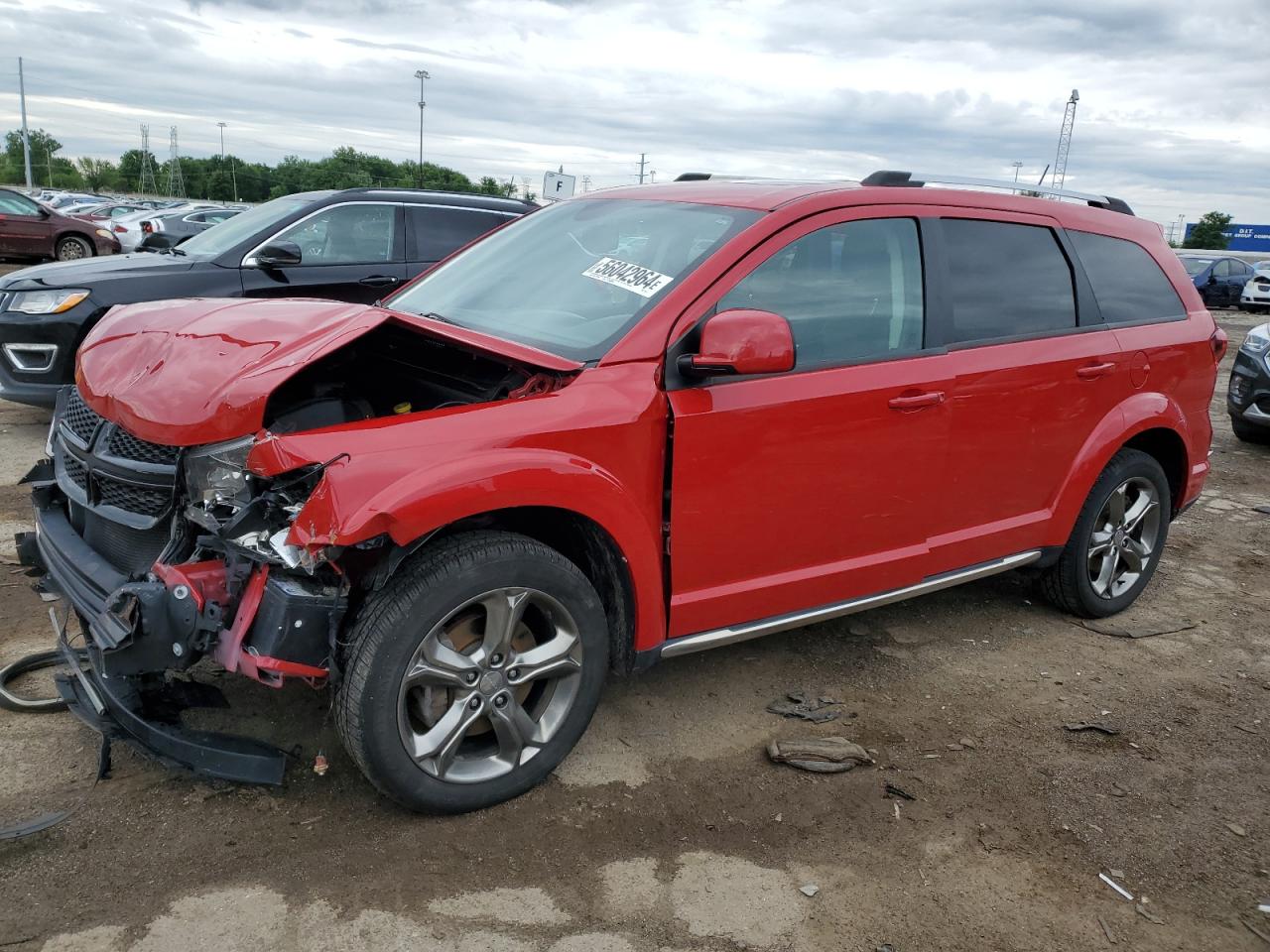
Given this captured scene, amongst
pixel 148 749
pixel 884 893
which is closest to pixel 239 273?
pixel 148 749

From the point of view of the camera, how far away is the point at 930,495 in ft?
12.3

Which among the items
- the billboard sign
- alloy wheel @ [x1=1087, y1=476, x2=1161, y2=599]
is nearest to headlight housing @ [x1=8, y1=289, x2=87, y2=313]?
alloy wheel @ [x1=1087, y1=476, x2=1161, y2=599]

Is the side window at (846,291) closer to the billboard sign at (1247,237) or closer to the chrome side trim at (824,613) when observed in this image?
the chrome side trim at (824,613)

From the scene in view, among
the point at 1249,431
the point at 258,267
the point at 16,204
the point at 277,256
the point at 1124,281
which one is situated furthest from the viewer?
the point at 16,204

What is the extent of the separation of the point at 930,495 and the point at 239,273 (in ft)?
17.0

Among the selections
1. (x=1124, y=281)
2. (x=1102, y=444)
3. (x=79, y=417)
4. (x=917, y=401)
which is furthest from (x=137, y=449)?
(x=1124, y=281)

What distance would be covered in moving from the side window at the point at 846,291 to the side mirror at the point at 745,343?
10.1 inches

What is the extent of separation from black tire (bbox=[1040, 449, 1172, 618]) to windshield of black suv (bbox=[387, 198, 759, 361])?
2.24 meters

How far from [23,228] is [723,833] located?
20.6 meters

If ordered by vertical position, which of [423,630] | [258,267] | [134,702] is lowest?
[134,702]

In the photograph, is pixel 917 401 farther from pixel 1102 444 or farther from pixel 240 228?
pixel 240 228

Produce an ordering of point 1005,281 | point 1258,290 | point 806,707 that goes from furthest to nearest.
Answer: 1. point 1258,290
2. point 1005,281
3. point 806,707

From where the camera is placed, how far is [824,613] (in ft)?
11.9

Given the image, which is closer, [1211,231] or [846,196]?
[846,196]
